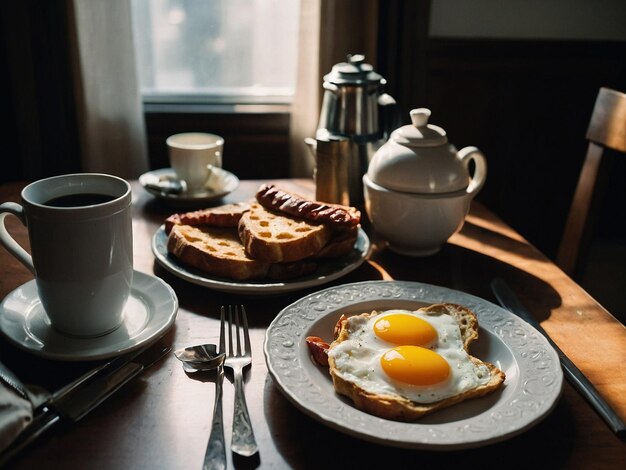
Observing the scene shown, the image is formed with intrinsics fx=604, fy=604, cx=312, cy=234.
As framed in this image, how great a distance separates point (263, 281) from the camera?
1101 millimetres

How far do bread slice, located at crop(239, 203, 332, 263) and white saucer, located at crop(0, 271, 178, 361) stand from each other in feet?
0.62

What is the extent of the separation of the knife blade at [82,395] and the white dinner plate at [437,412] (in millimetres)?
192

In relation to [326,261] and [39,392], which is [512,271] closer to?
[326,261]

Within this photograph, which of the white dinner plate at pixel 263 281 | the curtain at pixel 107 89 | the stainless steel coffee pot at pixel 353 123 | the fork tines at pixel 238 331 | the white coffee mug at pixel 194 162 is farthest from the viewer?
the curtain at pixel 107 89

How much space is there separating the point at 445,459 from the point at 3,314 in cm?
67

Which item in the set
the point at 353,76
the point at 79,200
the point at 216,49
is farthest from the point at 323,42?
the point at 79,200

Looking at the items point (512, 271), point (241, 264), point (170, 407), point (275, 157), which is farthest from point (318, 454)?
point (275, 157)

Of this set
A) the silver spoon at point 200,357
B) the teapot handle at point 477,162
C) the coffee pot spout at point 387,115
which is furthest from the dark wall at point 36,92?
the silver spoon at point 200,357

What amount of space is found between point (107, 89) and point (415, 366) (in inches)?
70.1

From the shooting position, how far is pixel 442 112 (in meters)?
2.42

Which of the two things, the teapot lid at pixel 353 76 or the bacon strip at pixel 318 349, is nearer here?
the bacon strip at pixel 318 349

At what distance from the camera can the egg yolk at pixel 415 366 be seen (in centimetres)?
78

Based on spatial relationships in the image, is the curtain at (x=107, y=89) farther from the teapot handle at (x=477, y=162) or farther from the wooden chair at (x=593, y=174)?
the wooden chair at (x=593, y=174)

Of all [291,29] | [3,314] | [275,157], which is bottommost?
[275,157]
